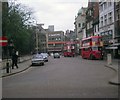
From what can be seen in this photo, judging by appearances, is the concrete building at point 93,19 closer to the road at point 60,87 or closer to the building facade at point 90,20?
the building facade at point 90,20

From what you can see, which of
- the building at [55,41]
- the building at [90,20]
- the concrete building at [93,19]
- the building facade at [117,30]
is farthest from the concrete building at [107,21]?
the building at [55,41]

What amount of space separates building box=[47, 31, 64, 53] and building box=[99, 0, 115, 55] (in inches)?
3668

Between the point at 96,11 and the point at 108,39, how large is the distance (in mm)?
23673

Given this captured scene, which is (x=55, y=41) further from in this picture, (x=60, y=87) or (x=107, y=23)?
(x=60, y=87)

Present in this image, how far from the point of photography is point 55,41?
16788 centimetres

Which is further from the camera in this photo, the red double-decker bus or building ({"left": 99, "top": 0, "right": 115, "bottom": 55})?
building ({"left": 99, "top": 0, "right": 115, "bottom": 55})

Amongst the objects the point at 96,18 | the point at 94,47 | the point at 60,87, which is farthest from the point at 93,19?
the point at 60,87

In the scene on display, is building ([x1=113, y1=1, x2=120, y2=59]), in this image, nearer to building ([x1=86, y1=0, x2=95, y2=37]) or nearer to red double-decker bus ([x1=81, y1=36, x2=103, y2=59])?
red double-decker bus ([x1=81, y1=36, x2=103, y2=59])

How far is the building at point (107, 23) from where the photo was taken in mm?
61219

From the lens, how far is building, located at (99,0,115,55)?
61.2 meters

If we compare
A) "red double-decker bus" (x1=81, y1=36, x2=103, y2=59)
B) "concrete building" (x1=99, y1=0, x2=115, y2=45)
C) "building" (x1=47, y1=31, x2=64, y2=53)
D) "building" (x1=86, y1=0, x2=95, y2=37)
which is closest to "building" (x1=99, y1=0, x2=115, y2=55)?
Answer: "concrete building" (x1=99, y1=0, x2=115, y2=45)

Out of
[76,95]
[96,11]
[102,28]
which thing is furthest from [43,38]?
[76,95]

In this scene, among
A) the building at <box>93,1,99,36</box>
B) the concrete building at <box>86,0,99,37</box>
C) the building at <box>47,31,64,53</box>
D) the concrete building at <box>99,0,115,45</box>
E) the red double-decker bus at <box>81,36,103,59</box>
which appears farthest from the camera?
the building at <box>47,31,64,53</box>

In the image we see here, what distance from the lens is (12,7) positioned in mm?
47562
